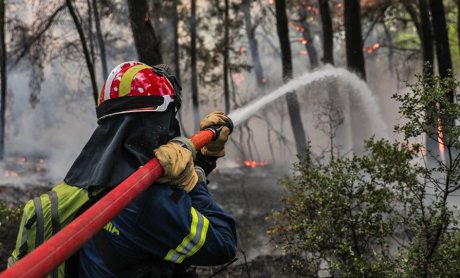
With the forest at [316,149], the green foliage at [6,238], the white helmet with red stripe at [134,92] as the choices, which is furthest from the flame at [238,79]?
the white helmet with red stripe at [134,92]

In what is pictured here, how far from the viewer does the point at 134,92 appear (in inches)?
80.8

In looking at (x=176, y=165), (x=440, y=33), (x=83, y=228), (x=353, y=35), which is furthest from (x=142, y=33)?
(x=440, y=33)

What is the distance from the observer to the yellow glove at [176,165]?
189 cm

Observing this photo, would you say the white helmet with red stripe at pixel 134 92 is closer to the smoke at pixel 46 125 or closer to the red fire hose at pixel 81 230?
the red fire hose at pixel 81 230

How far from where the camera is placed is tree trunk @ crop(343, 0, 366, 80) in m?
9.90

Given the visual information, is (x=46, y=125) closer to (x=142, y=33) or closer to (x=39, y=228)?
(x=142, y=33)

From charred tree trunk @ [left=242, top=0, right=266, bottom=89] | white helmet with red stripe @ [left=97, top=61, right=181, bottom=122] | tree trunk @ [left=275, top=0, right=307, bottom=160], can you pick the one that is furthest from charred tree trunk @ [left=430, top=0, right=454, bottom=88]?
charred tree trunk @ [left=242, top=0, right=266, bottom=89]

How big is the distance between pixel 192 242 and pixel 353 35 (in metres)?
9.01

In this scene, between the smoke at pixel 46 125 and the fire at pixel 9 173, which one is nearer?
the fire at pixel 9 173

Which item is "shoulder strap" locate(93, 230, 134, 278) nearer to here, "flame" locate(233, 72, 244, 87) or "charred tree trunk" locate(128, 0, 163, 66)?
"charred tree trunk" locate(128, 0, 163, 66)

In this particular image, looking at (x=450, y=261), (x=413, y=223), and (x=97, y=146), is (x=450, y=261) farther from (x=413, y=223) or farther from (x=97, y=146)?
(x=97, y=146)

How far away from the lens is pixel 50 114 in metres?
25.7

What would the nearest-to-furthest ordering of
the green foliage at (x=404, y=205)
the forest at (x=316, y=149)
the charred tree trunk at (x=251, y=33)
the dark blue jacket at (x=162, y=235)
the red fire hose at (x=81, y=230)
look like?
the red fire hose at (x=81, y=230)
the dark blue jacket at (x=162, y=235)
the green foliage at (x=404, y=205)
the forest at (x=316, y=149)
the charred tree trunk at (x=251, y=33)

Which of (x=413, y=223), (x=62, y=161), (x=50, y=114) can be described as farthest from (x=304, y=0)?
(x=413, y=223)
